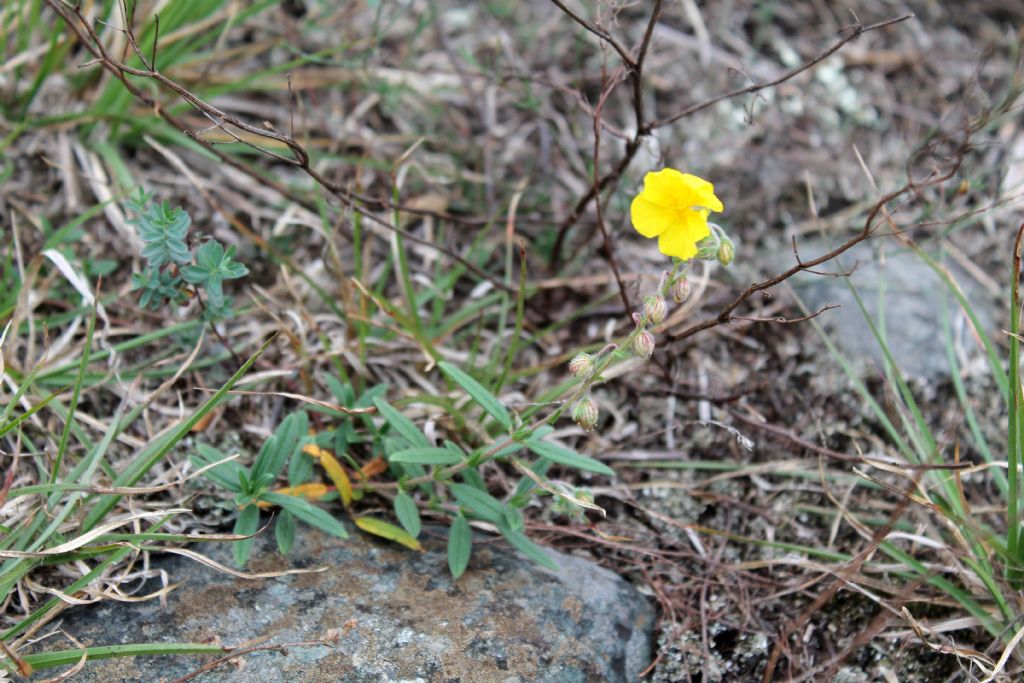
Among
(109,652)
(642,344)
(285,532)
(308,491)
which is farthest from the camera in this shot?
(308,491)

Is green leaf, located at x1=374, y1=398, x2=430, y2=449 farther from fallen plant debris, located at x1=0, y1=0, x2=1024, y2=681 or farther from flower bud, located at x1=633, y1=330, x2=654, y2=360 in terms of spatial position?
flower bud, located at x1=633, y1=330, x2=654, y2=360

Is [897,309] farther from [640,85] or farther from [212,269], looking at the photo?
[212,269]

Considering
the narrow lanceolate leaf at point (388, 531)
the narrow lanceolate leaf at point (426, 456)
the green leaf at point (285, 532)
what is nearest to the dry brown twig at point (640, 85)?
the narrow lanceolate leaf at point (426, 456)

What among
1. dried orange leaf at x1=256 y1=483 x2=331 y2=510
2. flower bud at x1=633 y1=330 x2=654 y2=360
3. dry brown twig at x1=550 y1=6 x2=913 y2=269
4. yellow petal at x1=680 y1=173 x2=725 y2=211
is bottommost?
dried orange leaf at x1=256 y1=483 x2=331 y2=510

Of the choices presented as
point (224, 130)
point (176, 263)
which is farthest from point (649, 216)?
point (176, 263)

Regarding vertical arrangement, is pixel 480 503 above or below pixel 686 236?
below

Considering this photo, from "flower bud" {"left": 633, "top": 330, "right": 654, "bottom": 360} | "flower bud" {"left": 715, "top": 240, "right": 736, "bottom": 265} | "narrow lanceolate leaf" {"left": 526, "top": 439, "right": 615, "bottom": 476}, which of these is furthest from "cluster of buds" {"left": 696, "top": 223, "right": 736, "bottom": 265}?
"narrow lanceolate leaf" {"left": 526, "top": 439, "right": 615, "bottom": 476}

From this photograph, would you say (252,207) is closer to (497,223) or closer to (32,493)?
(497,223)

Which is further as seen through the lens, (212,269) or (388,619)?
(212,269)
